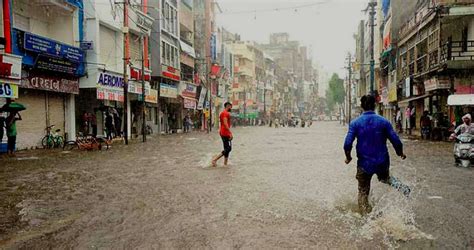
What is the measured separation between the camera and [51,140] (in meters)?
21.1

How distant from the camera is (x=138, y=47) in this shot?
3409 cm

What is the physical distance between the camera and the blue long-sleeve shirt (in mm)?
6387

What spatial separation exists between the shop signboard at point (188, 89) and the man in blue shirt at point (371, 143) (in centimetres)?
3842

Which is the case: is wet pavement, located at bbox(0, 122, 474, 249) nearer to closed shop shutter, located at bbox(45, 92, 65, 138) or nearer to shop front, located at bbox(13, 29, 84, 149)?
shop front, located at bbox(13, 29, 84, 149)

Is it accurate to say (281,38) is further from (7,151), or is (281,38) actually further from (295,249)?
(295,249)

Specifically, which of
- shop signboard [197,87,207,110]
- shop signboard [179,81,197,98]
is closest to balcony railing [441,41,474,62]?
shop signboard [179,81,197,98]

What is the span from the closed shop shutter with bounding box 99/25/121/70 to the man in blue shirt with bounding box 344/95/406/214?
887 inches

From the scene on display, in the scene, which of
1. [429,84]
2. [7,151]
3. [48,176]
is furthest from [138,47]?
[48,176]

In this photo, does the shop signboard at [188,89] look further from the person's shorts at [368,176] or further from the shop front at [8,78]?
the person's shorts at [368,176]

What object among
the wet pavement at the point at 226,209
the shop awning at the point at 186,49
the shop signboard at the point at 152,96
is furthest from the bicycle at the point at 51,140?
the shop awning at the point at 186,49

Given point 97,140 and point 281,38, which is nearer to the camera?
point 97,140

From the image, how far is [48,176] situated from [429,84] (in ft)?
71.7

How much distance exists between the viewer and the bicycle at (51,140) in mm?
20938

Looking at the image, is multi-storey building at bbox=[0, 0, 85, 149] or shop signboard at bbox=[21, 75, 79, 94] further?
shop signboard at bbox=[21, 75, 79, 94]
